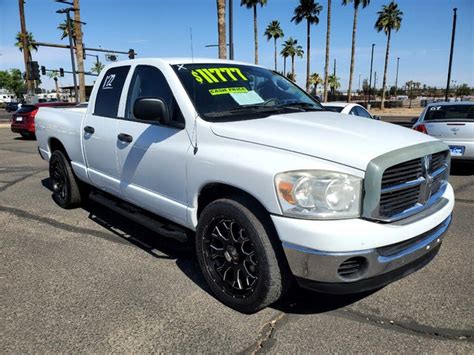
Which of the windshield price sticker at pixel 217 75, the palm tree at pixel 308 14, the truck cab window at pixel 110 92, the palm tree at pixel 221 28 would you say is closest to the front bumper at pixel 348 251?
the windshield price sticker at pixel 217 75

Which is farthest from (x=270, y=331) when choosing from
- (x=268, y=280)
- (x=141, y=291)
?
(x=141, y=291)

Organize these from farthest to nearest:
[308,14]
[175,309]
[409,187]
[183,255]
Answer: [308,14], [183,255], [175,309], [409,187]

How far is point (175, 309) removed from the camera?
→ 314cm

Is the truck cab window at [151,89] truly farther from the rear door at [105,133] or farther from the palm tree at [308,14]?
the palm tree at [308,14]

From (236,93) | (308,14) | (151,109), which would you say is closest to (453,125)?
(236,93)

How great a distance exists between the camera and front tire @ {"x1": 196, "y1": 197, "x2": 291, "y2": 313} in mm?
2750

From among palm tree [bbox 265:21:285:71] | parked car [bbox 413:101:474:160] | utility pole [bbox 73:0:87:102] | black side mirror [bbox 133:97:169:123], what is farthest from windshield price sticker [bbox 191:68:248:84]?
palm tree [bbox 265:21:285:71]

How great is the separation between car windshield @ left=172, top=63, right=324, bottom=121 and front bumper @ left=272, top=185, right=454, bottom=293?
1202 mm

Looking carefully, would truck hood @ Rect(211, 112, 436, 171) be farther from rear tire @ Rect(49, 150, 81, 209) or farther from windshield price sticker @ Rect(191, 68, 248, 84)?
rear tire @ Rect(49, 150, 81, 209)

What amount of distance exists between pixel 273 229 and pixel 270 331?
2.41 feet

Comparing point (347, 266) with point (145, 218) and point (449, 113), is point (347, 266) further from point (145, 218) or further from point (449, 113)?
point (449, 113)

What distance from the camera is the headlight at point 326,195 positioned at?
2500mm

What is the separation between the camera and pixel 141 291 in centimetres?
342

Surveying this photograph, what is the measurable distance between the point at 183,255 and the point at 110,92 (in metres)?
2.00
